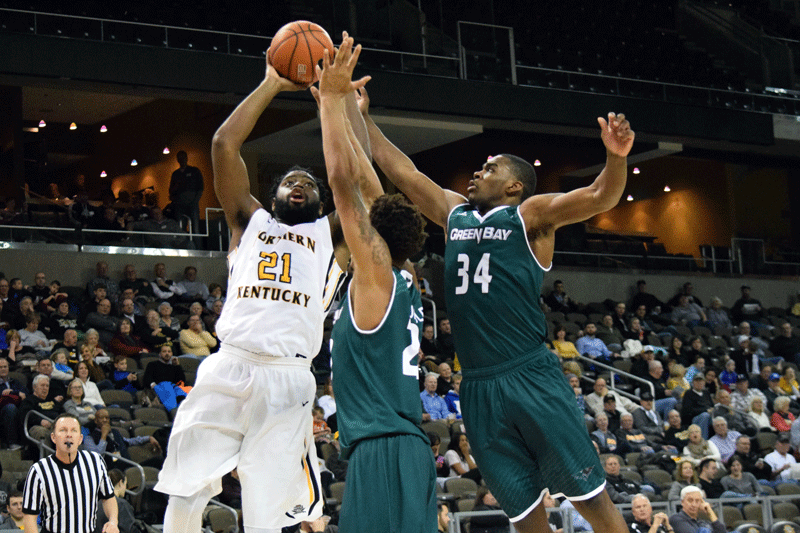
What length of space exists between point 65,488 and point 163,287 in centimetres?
891

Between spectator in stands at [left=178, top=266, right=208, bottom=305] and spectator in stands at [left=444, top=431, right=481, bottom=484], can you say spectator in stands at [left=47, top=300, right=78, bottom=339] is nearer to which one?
spectator in stands at [left=178, top=266, right=208, bottom=305]

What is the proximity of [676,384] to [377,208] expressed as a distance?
13835 millimetres

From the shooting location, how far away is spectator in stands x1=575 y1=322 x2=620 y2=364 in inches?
689

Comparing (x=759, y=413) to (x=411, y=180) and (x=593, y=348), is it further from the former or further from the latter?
(x=411, y=180)

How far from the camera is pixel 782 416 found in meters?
16.7

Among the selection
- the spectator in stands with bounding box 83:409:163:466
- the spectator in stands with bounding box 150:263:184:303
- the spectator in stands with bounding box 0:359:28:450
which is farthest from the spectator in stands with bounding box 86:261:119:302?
the spectator in stands with bounding box 83:409:163:466

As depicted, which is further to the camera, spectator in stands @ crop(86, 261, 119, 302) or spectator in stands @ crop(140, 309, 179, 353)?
spectator in stands @ crop(86, 261, 119, 302)

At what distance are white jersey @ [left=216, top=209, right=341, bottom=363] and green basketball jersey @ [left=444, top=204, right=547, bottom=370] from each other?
676 millimetres

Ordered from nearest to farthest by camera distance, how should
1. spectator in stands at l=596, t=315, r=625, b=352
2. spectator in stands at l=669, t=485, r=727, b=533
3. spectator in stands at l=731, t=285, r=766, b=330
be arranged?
spectator in stands at l=669, t=485, r=727, b=533, spectator in stands at l=596, t=315, r=625, b=352, spectator in stands at l=731, t=285, r=766, b=330

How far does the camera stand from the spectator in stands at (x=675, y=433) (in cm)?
1470

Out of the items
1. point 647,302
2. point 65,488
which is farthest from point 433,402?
point 647,302

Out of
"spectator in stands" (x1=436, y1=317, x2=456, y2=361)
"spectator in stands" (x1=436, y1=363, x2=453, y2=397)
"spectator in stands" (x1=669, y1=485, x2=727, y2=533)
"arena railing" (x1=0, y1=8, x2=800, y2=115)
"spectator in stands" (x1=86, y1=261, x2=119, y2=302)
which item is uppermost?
"arena railing" (x1=0, y1=8, x2=800, y2=115)

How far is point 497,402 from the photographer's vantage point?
15.5 ft

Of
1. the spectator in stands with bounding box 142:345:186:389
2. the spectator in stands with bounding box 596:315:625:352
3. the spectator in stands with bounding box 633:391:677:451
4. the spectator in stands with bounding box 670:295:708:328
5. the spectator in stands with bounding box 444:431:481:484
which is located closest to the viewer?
the spectator in stands with bounding box 444:431:481:484
